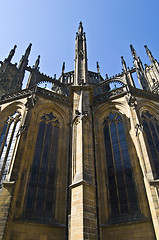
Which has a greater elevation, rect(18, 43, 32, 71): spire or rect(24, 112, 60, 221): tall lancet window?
rect(18, 43, 32, 71): spire

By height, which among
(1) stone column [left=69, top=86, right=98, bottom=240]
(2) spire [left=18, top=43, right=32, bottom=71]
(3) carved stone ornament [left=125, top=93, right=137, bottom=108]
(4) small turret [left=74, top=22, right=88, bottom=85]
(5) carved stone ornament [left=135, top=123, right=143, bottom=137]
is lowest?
(1) stone column [left=69, top=86, right=98, bottom=240]

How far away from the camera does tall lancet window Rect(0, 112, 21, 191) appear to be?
392 inches

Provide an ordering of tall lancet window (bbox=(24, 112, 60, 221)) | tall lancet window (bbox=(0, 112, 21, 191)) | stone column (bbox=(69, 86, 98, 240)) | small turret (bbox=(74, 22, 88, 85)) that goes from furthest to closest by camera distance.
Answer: small turret (bbox=(74, 22, 88, 85)), tall lancet window (bbox=(0, 112, 21, 191)), tall lancet window (bbox=(24, 112, 60, 221)), stone column (bbox=(69, 86, 98, 240))

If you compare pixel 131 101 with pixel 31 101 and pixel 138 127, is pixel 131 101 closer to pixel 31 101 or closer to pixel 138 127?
pixel 138 127

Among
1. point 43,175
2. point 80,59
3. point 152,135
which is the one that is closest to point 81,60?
point 80,59

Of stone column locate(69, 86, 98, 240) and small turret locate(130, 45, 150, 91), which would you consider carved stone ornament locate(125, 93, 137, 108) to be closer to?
stone column locate(69, 86, 98, 240)

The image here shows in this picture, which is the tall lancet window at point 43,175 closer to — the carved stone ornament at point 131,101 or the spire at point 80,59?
the spire at point 80,59

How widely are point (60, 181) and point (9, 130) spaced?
15.5 feet

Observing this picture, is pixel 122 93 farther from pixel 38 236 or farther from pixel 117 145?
pixel 38 236

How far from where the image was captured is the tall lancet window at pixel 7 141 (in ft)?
32.6

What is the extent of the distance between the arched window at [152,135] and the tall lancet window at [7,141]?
7622 mm

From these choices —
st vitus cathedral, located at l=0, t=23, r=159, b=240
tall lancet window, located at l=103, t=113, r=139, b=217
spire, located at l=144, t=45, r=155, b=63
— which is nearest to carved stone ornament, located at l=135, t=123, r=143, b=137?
st vitus cathedral, located at l=0, t=23, r=159, b=240

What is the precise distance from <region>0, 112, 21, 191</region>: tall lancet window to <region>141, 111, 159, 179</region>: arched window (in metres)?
7.62

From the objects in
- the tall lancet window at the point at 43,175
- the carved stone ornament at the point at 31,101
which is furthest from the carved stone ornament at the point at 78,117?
the carved stone ornament at the point at 31,101
